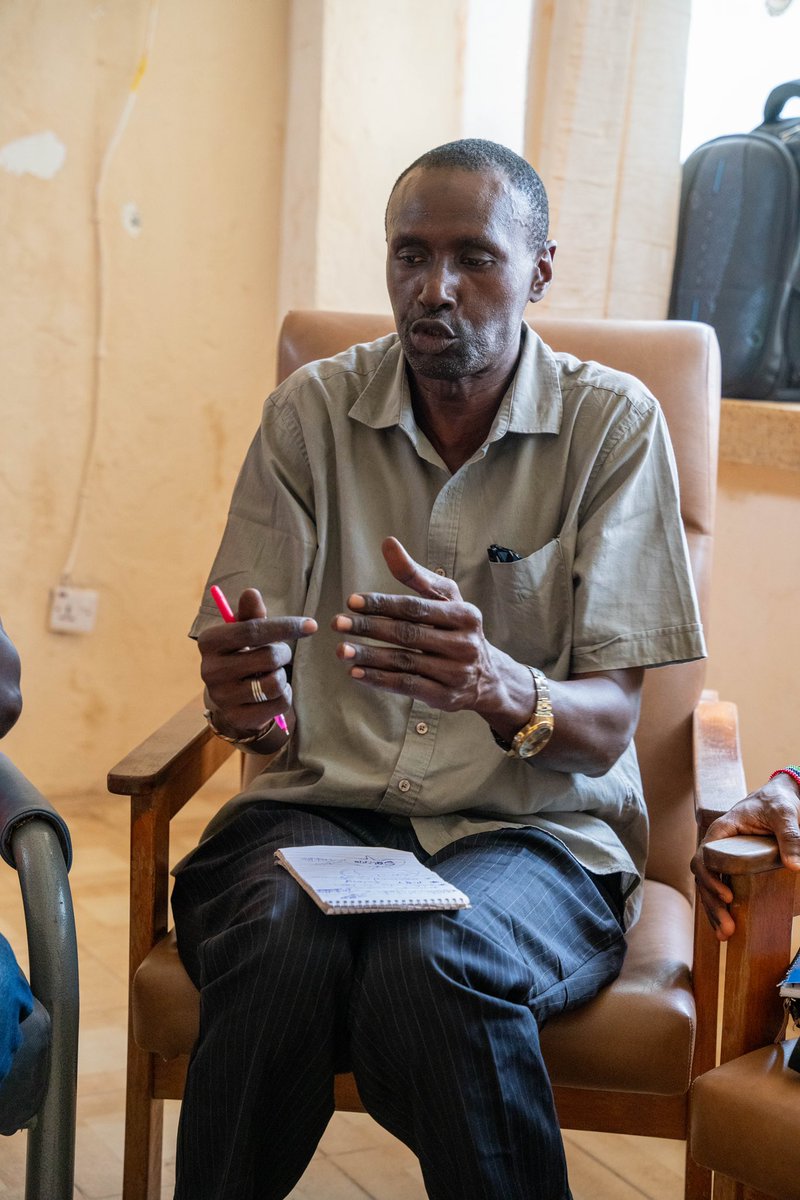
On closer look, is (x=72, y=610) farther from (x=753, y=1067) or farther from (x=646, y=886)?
(x=753, y=1067)

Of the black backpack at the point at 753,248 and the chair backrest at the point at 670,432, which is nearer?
the chair backrest at the point at 670,432

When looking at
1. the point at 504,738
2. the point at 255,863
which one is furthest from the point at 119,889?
the point at 504,738

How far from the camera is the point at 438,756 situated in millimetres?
1423

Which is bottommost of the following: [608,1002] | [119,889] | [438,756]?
[119,889]

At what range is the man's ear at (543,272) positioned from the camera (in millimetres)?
1532

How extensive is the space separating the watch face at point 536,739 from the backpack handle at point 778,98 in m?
1.47

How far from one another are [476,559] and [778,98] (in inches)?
50.5

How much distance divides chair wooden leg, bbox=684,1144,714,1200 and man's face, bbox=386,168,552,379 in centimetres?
86

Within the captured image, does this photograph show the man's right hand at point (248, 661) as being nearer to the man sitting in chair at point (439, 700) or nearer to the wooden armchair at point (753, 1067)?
the man sitting in chair at point (439, 700)

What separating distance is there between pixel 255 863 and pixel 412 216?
704 millimetres

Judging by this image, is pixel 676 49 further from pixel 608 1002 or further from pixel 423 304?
pixel 608 1002

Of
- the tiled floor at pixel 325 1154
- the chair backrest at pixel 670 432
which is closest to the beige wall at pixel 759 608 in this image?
the chair backrest at pixel 670 432

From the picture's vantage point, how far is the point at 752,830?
1.25 meters

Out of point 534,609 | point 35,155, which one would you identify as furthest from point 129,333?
point 534,609
